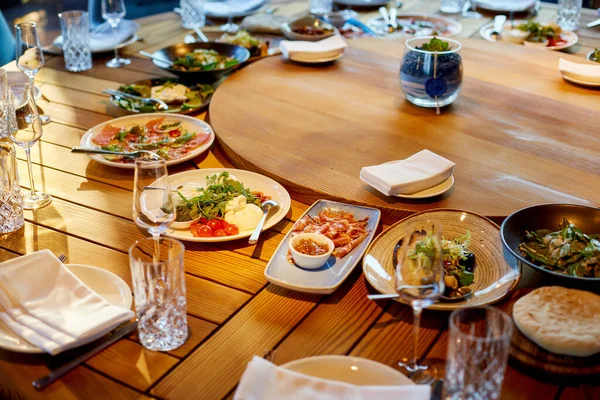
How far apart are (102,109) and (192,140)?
1.80 feet

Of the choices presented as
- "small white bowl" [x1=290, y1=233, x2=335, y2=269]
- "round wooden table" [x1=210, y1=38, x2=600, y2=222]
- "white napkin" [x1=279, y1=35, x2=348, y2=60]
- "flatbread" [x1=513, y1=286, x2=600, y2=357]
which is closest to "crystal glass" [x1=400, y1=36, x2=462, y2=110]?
"round wooden table" [x1=210, y1=38, x2=600, y2=222]

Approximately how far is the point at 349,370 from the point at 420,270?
23 centimetres

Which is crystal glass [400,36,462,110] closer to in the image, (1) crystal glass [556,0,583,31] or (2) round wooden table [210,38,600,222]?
(2) round wooden table [210,38,600,222]

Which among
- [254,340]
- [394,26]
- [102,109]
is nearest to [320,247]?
[254,340]

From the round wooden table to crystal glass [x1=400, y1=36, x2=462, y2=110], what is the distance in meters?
0.06

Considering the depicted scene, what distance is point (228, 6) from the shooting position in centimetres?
377

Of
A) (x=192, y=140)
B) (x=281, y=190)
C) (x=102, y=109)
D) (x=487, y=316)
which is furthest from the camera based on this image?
(x=102, y=109)

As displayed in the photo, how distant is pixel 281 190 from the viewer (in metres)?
1.94

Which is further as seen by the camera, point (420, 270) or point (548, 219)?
point (548, 219)

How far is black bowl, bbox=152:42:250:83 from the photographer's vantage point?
9.02 feet

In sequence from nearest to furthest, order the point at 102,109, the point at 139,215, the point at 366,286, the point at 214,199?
1. the point at 139,215
2. the point at 366,286
3. the point at 214,199
4. the point at 102,109

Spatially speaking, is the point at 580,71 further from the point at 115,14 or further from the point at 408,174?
the point at 115,14

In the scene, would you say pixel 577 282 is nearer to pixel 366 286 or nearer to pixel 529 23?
pixel 366 286

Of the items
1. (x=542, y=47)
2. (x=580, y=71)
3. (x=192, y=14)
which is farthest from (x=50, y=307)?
A: (x=542, y=47)
